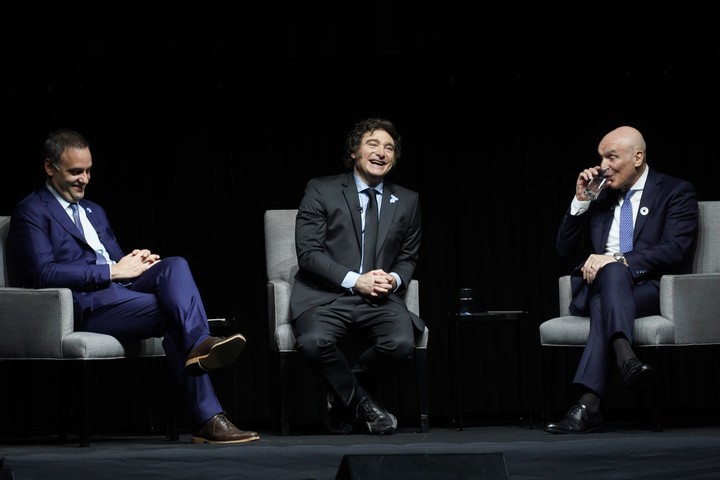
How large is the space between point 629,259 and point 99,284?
220 centimetres

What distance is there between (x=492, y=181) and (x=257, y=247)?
4.74 ft

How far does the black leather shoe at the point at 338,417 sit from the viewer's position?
14.2ft

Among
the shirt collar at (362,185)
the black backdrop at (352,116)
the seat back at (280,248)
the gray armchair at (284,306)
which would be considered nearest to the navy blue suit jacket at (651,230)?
the gray armchair at (284,306)

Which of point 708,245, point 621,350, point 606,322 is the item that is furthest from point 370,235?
point 708,245

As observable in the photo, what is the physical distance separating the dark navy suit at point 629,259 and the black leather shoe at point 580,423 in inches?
3.8

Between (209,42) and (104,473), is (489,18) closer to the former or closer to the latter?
(209,42)

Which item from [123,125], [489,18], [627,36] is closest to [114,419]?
[123,125]

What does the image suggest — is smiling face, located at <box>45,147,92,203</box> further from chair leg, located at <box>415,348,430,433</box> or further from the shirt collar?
chair leg, located at <box>415,348,430,433</box>

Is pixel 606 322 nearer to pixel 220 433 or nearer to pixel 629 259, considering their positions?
pixel 629 259

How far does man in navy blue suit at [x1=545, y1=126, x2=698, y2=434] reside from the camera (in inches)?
160

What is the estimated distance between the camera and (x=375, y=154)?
458 centimetres

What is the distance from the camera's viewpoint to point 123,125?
19.6 ft

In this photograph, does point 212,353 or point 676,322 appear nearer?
point 212,353

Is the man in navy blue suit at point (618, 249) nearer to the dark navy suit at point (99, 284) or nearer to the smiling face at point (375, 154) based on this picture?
the smiling face at point (375, 154)
